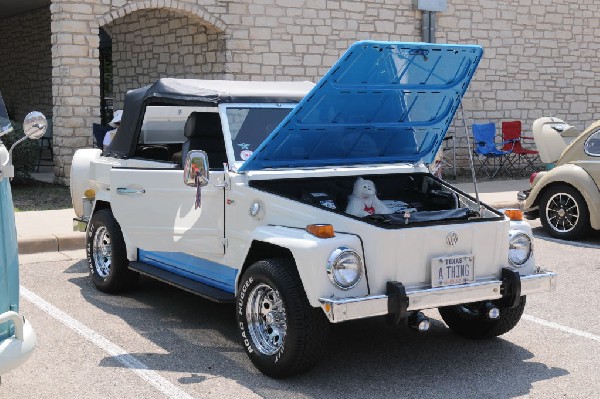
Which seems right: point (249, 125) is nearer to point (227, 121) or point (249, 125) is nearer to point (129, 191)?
point (227, 121)

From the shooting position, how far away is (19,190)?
13.7 m

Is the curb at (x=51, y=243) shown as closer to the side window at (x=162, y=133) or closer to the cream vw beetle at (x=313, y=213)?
the cream vw beetle at (x=313, y=213)

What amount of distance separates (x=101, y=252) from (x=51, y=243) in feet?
7.38

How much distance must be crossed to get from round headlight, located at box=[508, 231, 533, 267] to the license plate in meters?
0.43

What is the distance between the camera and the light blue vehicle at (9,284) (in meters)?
3.95

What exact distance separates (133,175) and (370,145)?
6.15 ft

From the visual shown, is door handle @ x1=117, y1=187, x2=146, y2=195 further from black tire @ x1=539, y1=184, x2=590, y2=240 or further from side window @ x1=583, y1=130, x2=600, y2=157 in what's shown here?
side window @ x1=583, y1=130, x2=600, y2=157

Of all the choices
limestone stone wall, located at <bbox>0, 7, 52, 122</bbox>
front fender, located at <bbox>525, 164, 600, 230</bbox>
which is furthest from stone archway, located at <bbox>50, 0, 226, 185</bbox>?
front fender, located at <bbox>525, 164, 600, 230</bbox>

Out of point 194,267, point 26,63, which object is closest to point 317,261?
point 194,267

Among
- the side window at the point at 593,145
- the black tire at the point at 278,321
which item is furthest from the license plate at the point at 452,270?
the side window at the point at 593,145

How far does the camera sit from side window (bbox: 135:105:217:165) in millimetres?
7156

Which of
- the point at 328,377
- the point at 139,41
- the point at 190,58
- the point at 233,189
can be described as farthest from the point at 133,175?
the point at 139,41

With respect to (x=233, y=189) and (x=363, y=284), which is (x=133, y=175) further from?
(x=363, y=284)

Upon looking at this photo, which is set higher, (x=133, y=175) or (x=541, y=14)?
(x=541, y=14)
